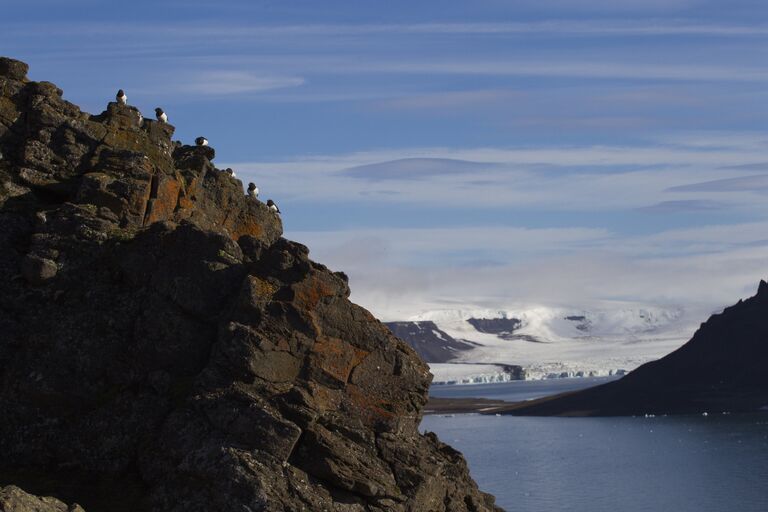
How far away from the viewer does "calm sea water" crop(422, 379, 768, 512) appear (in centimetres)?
8575

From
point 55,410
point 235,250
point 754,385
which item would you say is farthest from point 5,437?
Result: point 754,385

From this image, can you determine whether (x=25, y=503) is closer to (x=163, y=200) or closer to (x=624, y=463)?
(x=163, y=200)

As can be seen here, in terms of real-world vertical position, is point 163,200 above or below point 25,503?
above

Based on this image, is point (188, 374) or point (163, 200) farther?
point (163, 200)

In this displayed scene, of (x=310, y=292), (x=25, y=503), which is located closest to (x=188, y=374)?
(x=310, y=292)

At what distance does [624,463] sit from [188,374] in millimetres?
95135

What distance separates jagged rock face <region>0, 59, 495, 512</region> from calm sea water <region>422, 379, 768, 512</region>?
5696 centimetres

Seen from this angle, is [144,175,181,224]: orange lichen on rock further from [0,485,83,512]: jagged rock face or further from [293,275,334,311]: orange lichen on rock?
[0,485,83,512]: jagged rock face

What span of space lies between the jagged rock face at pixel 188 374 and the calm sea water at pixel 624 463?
5696 cm

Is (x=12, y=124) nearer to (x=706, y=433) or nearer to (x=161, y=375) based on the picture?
(x=161, y=375)

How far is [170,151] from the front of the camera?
1272 inches

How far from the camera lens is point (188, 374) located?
971 inches

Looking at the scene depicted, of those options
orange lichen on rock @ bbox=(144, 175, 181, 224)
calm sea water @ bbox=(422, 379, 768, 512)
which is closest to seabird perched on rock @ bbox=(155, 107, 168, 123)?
orange lichen on rock @ bbox=(144, 175, 181, 224)

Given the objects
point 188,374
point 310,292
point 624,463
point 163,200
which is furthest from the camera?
point 624,463
